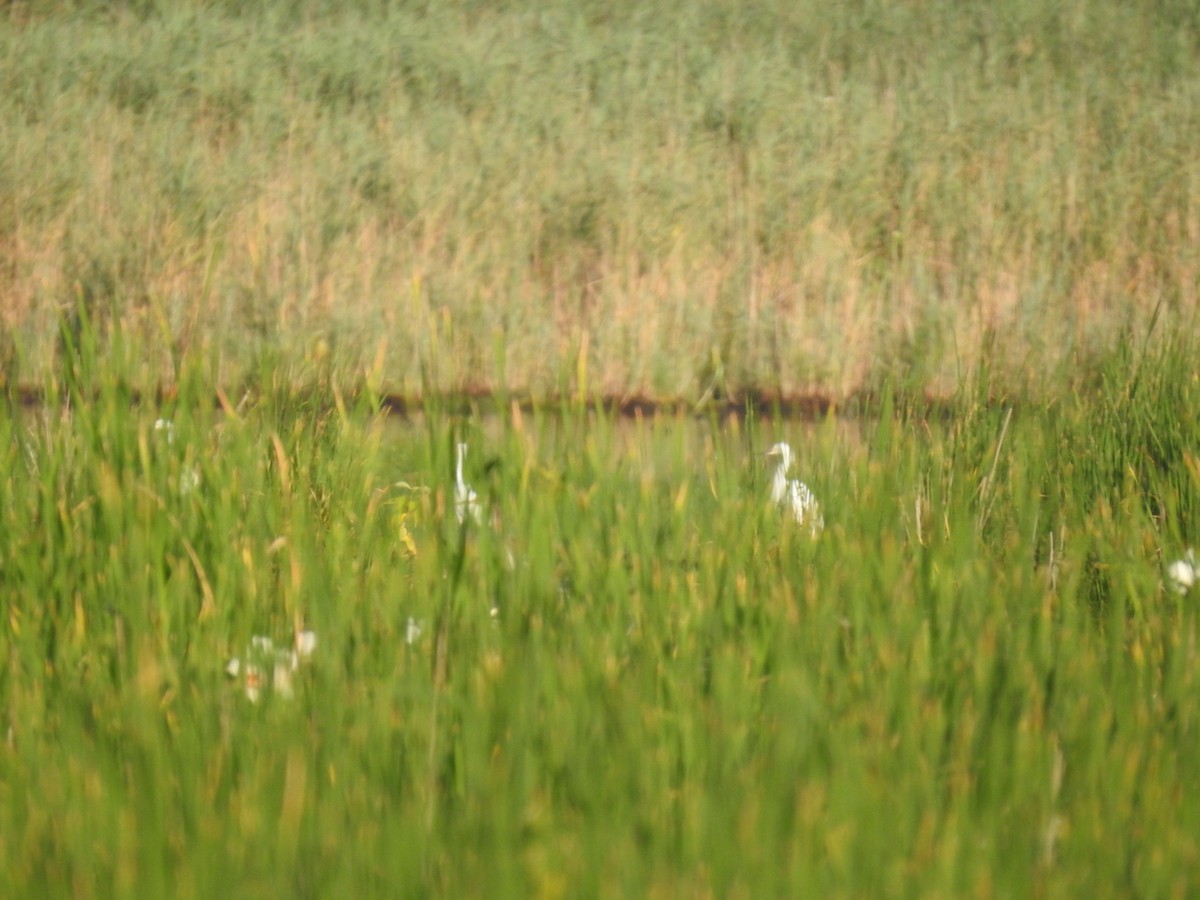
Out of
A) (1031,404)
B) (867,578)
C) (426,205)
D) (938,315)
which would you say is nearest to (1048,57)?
(938,315)

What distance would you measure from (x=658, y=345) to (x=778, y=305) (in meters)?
0.72

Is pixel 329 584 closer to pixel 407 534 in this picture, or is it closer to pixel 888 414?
pixel 407 534

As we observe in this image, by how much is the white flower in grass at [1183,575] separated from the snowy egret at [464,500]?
1.07 metres

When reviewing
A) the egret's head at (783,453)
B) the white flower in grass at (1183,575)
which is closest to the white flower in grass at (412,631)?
the egret's head at (783,453)

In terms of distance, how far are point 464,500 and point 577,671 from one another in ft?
1.96

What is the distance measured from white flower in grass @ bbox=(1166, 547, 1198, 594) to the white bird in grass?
553 millimetres

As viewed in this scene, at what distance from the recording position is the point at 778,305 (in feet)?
20.1

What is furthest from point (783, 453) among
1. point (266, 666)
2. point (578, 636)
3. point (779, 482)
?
point (266, 666)

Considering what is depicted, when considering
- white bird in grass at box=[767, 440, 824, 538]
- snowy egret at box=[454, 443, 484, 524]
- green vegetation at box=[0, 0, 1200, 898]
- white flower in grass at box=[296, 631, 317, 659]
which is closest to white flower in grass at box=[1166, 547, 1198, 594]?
green vegetation at box=[0, 0, 1200, 898]

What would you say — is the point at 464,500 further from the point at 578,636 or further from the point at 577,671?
the point at 577,671

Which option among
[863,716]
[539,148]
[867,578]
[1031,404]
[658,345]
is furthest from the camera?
[539,148]

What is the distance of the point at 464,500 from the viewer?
2.36m

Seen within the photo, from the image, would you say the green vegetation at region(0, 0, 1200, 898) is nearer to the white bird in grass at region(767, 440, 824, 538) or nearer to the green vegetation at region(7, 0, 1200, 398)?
the white bird in grass at region(767, 440, 824, 538)

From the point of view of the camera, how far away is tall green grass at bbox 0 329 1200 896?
58.5 inches
